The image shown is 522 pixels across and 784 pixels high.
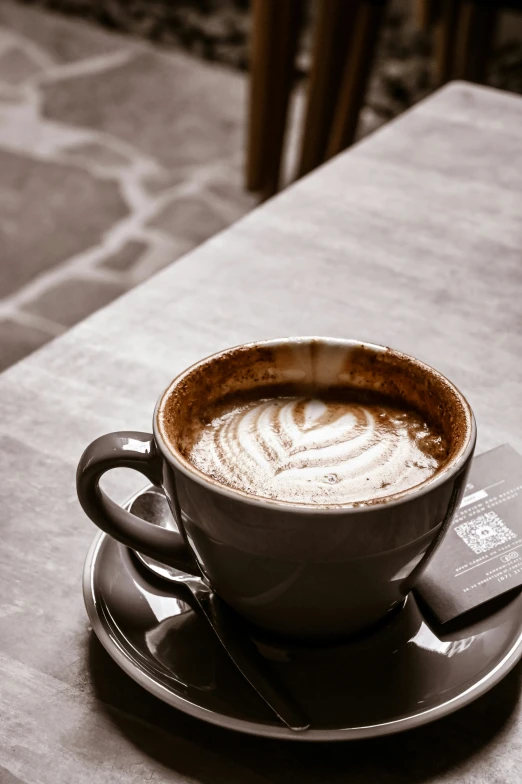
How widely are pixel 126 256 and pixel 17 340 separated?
385 mm

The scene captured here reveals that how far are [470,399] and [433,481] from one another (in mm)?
241

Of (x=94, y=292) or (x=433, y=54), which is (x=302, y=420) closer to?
(x=94, y=292)

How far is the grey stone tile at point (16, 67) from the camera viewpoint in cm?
271

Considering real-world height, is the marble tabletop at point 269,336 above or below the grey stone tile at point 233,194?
above

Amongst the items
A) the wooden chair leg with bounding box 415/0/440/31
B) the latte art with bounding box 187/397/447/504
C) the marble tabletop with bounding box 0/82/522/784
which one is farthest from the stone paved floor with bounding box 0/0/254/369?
the latte art with bounding box 187/397/447/504

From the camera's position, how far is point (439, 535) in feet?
1.27

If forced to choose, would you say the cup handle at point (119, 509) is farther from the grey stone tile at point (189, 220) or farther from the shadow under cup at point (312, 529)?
the grey stone tile at point (189, 220)

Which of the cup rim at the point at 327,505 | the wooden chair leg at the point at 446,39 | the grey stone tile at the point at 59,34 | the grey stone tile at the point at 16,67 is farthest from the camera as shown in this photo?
the grey stone tile at the point at 59,34

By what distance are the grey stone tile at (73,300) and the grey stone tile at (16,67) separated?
3.78ft

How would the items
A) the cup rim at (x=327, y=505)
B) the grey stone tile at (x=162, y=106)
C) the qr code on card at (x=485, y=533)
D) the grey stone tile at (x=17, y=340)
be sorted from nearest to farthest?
1. the cup rim at (x=327, y=505)
2. the qr code on card at (x=485, y=533)
3. the grey stone tile at (x=17, y=340)
4. the grey stone tile at (x=162, y=106)

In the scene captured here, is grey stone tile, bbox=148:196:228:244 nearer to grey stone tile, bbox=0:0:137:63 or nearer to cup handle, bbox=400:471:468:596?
grey stone tile, bbox=0:0:137:63

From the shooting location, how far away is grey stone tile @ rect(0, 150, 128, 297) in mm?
1925

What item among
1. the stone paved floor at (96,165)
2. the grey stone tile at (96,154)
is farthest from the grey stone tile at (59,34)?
the grey stone tile at (96,154)

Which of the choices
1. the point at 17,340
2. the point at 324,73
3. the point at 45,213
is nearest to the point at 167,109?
the point at 45,213
